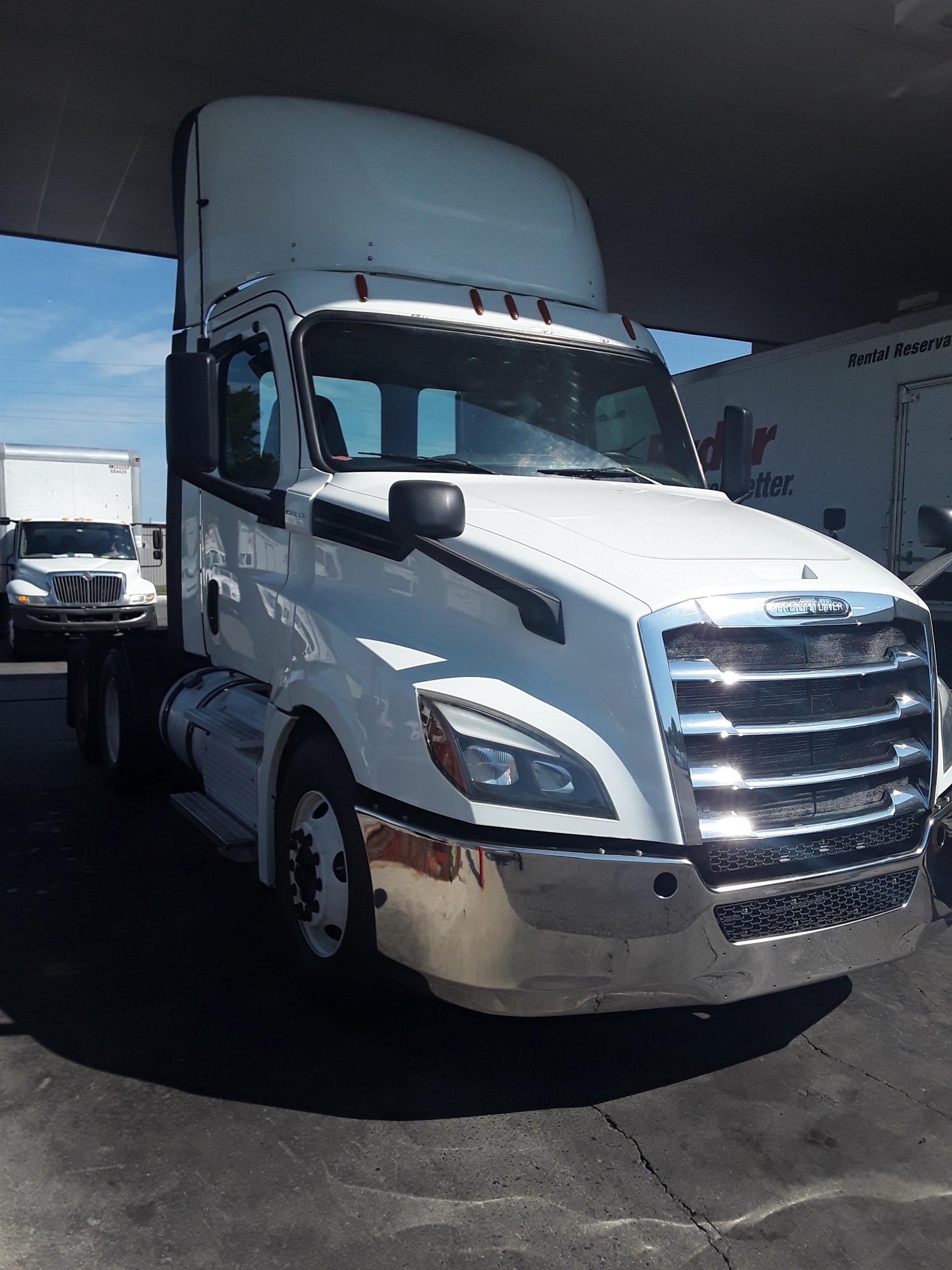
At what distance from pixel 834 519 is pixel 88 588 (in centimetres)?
1247

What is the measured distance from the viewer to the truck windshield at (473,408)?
4.67m

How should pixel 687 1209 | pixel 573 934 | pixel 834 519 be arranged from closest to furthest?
pixel 687 1209 < pixel 573 934 < pixel 834 519

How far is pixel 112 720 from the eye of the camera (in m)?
7.75

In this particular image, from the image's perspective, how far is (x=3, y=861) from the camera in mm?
5969

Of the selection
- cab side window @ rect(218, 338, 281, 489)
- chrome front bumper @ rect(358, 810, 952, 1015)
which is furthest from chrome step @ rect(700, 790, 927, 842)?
A: cab side window @ rect(218, 338, 281, 489)

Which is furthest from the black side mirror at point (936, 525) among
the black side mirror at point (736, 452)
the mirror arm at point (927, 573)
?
the black side mirror at point (736, 452)

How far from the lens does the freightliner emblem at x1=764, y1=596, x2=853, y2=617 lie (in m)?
3.41

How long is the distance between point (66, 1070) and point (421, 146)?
4641 mm

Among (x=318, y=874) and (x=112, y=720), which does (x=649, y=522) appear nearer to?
(x=318, y=874)

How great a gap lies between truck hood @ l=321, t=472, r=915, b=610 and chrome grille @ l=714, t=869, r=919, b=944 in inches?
36.6

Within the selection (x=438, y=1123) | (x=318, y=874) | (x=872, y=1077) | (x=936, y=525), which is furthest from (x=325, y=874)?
(x=936, y=525)

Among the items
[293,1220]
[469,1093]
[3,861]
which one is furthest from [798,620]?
[3,861]

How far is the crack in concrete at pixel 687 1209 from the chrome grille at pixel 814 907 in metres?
0.68

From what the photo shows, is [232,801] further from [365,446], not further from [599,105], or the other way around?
[599,105]
